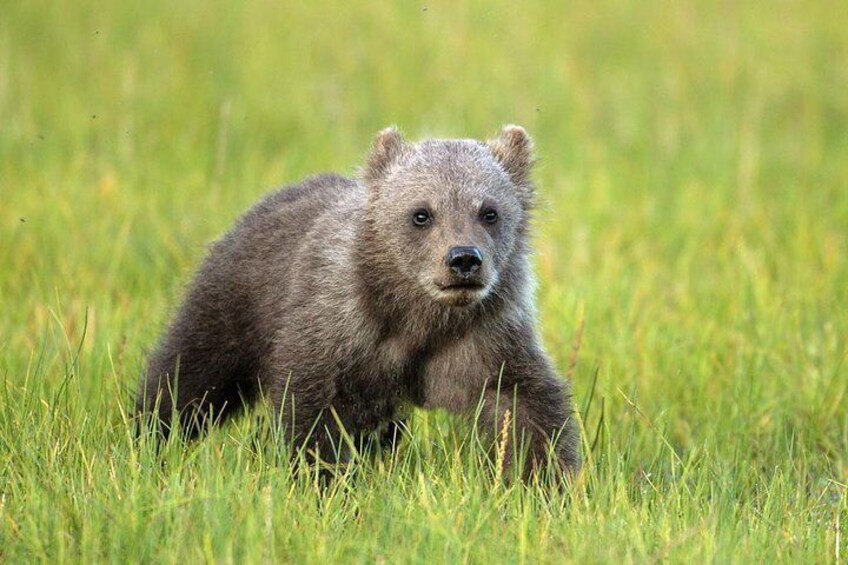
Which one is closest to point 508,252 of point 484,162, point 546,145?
point 484,162

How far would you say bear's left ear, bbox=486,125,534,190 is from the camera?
6250 millimetres

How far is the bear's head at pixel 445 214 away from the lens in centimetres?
550

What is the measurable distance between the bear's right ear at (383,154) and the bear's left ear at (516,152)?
1.32 feet

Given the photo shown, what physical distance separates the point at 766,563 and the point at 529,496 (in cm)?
83

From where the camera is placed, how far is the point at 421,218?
5762 millimetres

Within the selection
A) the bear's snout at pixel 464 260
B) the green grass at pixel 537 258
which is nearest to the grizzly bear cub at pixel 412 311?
the bear's snout at pixel 464 260

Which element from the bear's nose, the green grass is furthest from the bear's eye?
the green grass

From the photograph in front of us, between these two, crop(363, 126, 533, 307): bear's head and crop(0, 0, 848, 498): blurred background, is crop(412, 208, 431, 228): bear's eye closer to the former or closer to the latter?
crop(363, 126, 533, 307): bear's head

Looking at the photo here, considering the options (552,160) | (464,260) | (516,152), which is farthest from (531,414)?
(552,160)

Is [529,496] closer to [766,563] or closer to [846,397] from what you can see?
[766,563]

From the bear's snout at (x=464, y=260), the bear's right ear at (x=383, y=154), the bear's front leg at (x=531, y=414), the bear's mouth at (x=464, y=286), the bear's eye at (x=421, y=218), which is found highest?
the bear's right ear at (x=383, y=154)

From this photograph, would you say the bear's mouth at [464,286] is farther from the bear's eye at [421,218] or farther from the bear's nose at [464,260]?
the bear's eye at [421,218]

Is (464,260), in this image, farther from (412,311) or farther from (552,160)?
(552,160)

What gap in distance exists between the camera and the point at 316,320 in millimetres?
5766
